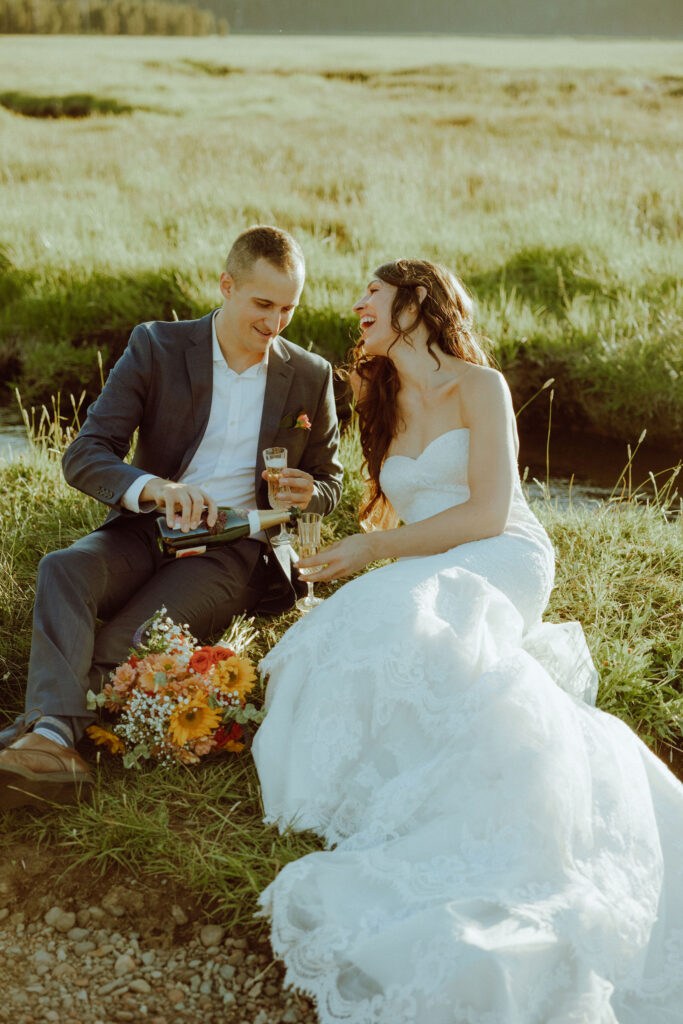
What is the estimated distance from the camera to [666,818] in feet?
9.61

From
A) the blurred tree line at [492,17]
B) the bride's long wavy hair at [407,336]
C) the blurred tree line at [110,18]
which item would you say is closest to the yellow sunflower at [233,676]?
the bride's long wavy hair at [407,336]

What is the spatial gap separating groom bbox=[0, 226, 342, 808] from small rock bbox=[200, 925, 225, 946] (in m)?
0.85

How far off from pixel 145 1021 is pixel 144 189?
12.5m

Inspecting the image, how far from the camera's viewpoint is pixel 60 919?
288 cm

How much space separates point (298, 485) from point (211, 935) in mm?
1942

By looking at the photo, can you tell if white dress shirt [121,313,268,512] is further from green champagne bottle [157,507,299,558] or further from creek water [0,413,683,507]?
creek water [0,413,683,507]

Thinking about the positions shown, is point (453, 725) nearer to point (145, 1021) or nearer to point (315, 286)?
point (145, 1021)

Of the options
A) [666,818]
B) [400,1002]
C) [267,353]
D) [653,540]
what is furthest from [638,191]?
[400,1002]

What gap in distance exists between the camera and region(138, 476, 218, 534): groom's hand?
371 centimetres

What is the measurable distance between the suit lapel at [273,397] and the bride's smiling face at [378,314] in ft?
1.85

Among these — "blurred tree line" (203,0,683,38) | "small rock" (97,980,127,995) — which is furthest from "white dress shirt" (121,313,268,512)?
"blurred tree line" (203,0,683,38)

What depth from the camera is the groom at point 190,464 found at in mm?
3619

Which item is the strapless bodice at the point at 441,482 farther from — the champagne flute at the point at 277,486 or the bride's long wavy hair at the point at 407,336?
the champagne flute at the point at 277,486

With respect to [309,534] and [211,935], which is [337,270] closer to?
[309,534]
